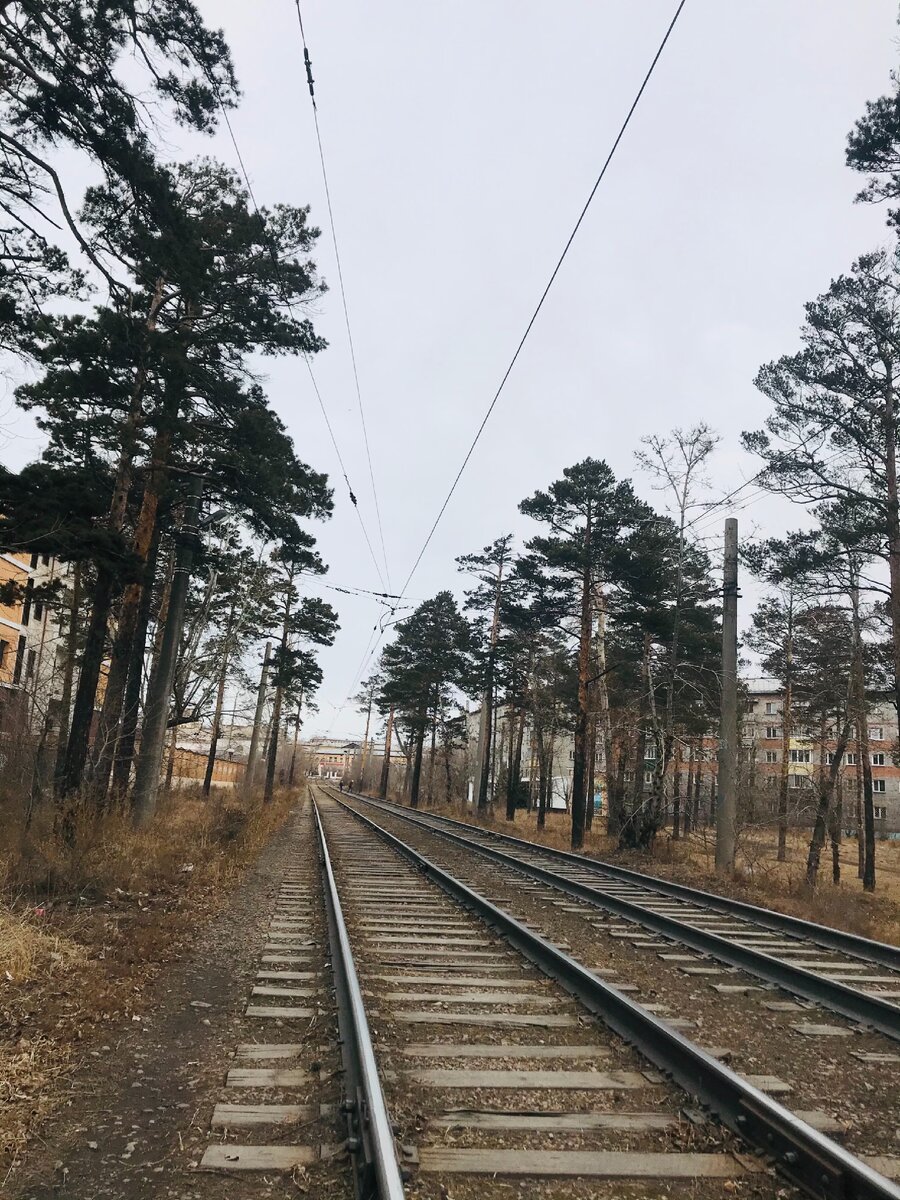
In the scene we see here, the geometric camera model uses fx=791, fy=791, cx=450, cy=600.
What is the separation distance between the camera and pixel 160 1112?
4.11 metres

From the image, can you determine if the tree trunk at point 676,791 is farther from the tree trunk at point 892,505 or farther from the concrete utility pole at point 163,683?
the concrete utility pole at point 163,683

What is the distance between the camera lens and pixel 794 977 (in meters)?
7.00

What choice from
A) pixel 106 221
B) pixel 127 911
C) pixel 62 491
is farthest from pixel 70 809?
pixel 106 221

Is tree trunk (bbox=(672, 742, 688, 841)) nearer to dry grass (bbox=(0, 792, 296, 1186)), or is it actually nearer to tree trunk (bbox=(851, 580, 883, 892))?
tree trunk (bbox=(851, 580, 883, 892))

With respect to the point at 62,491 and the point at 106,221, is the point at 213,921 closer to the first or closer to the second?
the point at 62,491

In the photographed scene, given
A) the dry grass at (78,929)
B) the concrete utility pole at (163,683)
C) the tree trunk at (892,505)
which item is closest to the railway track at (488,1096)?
the dry grass at (78,929)

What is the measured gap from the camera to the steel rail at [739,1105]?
10.4 ft

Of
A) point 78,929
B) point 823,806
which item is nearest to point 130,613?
point 78,929

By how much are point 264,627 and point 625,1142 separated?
3459 cm

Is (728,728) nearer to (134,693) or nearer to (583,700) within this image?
(583,700)

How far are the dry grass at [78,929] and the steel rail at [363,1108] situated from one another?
1513 mm

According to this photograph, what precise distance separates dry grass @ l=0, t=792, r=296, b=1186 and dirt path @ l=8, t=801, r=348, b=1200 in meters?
0.16

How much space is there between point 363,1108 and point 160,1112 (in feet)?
3.80

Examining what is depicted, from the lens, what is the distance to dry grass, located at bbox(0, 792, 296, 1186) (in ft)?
14.8
